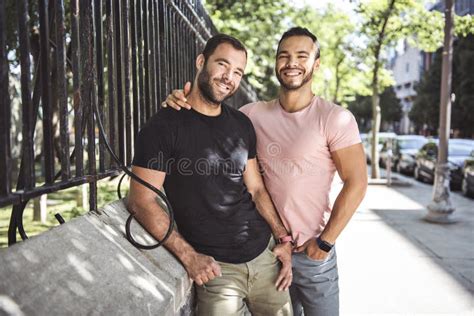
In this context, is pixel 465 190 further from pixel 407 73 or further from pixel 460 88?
pixel 407 73

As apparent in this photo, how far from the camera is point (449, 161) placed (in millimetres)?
15352

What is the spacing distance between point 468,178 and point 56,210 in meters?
10.7

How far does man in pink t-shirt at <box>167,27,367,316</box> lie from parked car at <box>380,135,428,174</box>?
17857mm

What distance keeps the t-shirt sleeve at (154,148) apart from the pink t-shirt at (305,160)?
0.85 m

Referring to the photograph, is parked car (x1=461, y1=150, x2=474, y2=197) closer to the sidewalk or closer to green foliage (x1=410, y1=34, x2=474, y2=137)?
the sidewalk

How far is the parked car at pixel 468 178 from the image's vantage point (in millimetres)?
13185

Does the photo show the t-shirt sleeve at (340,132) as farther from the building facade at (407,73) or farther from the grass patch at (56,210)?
the building facade at (407,73)

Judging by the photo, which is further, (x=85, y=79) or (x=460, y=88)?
(x=460, y=88)

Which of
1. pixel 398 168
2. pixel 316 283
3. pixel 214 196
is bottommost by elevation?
pixel 398 168

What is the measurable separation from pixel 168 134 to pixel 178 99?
A: 25 cm

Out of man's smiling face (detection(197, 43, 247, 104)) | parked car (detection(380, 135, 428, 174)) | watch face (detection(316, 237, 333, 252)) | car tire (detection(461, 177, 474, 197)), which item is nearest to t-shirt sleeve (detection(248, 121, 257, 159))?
man's smiling face (detection(197, 43, 247, 104))

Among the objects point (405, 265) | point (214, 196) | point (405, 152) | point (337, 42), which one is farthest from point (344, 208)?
point (337, 42)

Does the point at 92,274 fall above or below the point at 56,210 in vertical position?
above

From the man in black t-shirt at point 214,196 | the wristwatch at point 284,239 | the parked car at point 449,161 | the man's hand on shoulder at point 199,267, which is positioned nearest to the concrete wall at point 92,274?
the man's hand on shoulder at point 199,267
